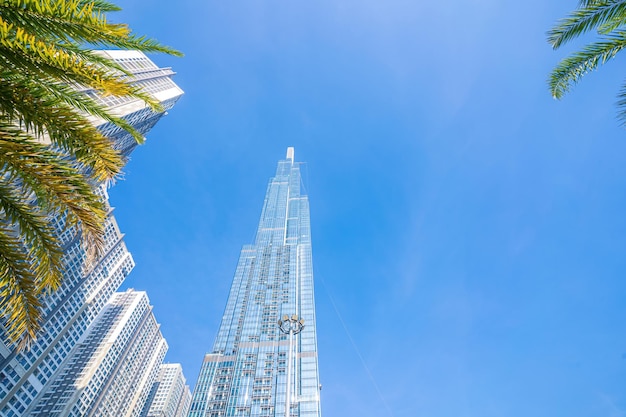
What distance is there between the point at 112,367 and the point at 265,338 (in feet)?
213

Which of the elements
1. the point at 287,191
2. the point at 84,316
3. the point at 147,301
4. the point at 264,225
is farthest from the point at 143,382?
the point at 287,191

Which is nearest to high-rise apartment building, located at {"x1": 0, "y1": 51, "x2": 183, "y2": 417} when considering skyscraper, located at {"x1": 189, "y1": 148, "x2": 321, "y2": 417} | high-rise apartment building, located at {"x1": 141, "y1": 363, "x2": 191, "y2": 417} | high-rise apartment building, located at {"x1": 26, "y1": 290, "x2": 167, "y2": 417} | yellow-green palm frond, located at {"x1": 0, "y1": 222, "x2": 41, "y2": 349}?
high-rise apartment building, located at {"x1": 26, "y1": 290, "x2": 167, "y2": 417}

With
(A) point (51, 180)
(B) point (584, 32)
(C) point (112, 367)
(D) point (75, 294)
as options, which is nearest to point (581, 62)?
(B) point (584, 32)

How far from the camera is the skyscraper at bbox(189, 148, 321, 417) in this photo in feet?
235

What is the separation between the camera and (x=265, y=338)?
288 feet

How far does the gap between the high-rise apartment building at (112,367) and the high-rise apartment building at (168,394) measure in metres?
7.74

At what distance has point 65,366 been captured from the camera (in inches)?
4016

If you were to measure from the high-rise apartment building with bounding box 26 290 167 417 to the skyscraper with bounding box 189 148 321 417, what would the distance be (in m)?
46.5

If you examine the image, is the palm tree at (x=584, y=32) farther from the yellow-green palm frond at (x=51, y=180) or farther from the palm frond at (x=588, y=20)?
the yellow-green palm frond at (x=51, y=180)

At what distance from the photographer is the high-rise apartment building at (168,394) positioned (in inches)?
5561

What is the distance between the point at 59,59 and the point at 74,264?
365ft

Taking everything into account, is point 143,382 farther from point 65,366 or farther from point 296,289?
point 296,289

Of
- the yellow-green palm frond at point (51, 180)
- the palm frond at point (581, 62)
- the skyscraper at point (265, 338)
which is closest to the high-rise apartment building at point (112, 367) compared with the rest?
the skyscraper at point (265, 338)

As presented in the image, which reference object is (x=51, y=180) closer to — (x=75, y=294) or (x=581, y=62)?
(x=581, y=62)
